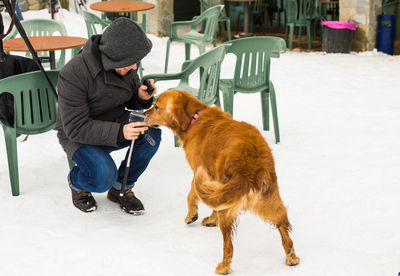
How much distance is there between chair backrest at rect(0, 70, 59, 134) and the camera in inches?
142

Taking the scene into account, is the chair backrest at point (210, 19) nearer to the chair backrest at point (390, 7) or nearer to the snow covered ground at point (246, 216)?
the snow covered ground at point (246, 216)

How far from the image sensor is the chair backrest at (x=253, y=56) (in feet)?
15.0

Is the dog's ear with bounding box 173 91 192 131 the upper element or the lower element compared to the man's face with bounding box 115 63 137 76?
lower

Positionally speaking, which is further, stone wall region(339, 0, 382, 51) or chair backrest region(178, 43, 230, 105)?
stone wall region(339, 0, 382, 51)

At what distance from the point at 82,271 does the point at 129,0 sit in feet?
20.7

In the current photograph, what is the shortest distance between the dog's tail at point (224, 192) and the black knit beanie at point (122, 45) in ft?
3.12

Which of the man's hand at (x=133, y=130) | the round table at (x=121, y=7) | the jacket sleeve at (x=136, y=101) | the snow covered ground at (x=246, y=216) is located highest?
the round table at (x=121, y=7)

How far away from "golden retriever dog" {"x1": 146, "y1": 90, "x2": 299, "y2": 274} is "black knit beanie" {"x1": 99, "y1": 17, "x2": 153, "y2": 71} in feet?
1.00

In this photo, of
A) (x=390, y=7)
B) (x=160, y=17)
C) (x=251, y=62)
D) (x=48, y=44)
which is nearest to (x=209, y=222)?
(x=251, y=62)

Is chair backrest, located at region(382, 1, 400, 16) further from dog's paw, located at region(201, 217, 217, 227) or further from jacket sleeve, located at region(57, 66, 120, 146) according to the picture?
jacket sleeve, located at region(57, 66, 120, 146)

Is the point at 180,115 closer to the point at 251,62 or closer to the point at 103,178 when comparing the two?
the point at 103,178

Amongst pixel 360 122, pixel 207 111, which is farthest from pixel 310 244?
pixel 360 122

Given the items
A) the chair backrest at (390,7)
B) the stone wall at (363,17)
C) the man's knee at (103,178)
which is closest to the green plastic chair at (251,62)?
the man's knee at (103,178)

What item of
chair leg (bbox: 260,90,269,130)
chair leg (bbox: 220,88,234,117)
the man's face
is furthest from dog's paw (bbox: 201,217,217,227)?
chair leg (bbox: 260,90,269,130)
